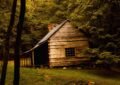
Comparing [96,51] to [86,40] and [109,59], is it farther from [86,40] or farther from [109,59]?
[86,40]

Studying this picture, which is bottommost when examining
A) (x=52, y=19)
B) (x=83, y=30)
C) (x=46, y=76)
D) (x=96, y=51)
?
(x=46, y=76)

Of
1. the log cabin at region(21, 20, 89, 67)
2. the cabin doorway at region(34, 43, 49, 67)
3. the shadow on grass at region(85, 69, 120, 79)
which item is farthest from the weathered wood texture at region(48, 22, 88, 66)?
the shadow on grass at region(85, 69, 120, 79)

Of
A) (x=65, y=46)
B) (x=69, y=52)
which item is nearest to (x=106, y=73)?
(x=69, y=52)

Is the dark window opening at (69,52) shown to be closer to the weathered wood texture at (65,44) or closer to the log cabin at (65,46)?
the log cabin at (65,46)

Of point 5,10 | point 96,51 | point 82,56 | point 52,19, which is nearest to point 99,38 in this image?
point 96,51

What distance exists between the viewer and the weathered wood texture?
39469 millimetres

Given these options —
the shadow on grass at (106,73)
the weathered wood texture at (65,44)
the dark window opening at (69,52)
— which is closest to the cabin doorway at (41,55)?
the weathered wood texture at (65,44)

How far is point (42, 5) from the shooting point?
5634 cm

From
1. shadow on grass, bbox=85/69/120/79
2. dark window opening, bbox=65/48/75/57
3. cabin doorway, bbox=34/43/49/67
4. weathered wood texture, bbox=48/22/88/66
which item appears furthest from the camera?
cabin doorway, bbox=34/43/49/67

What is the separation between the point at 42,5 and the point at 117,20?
25002mm

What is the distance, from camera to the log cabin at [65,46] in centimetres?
3947

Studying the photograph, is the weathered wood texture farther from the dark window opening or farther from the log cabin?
the dark window opening

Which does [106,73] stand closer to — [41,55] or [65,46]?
[65,46]

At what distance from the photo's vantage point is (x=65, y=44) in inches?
1577
